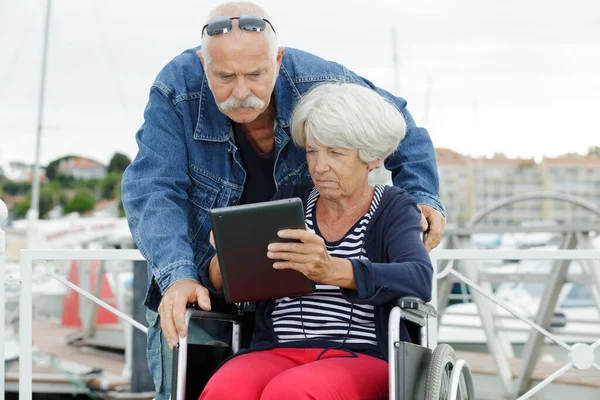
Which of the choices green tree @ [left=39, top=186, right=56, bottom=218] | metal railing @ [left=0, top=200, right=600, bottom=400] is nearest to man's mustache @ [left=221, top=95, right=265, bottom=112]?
metal railing @ [left=0, top=200, right=600, bottom=400]

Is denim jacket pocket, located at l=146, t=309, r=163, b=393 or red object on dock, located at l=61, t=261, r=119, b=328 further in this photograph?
red object on dock, located at l=61, t=261, r=119, b=328

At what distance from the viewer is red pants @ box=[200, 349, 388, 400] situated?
6.37 ft

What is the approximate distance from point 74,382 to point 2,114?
2258 centimetres

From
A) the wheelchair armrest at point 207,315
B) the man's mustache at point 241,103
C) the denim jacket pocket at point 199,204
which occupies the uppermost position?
the man's mustache at point 241,103

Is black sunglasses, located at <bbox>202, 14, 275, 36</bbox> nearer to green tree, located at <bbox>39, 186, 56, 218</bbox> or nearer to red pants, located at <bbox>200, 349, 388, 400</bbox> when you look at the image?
red pants, located at <bbox>200, 349, 388, 400</bbox>

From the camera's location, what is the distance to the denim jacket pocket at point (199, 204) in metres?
2.52

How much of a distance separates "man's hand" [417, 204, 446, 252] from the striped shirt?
0.21 m

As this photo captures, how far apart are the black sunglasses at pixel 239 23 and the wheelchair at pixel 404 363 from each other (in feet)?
2.48

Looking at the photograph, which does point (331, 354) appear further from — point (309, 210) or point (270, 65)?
point (270, 65)

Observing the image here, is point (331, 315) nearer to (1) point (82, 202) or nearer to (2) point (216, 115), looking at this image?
(2) point (216, 115)

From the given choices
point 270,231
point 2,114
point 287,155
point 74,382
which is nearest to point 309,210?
point 287,155

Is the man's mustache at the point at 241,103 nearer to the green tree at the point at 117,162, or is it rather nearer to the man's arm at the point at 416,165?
the man's arm at the point at 416,165

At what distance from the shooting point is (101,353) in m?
14.9

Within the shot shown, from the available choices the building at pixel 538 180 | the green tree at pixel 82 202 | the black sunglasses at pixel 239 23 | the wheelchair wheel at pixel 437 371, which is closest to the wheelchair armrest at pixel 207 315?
the wheelchair wheel at pixel 437 371
